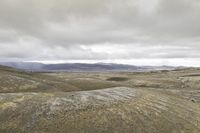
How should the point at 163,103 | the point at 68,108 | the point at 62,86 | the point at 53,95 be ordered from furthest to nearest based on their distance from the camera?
the point at 62,86
the point at 163,103
the point at 53,95
the point at 68,108

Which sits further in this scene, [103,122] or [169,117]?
[169,117]

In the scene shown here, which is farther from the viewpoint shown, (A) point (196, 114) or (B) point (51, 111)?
(A) point (196, 114)

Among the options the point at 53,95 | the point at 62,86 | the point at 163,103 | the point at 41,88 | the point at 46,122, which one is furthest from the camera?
the point at 62,86

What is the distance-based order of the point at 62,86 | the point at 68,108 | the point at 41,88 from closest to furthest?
the point at 68,108
the point at 41,88
the point at 62,86

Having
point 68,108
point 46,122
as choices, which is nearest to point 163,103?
point 68,108

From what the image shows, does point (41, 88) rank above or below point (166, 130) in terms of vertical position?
above

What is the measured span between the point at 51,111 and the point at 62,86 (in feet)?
27.1

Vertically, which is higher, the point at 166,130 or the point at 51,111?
the point at 51,111

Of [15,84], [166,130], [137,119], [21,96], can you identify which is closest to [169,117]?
[166,130]

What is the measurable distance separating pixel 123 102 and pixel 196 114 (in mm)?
6198

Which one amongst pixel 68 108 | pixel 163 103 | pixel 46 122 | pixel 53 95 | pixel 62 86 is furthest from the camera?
pixel 62 86

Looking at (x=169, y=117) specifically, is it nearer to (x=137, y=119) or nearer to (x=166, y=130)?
(x=166, y=130)

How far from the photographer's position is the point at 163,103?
65.1ft

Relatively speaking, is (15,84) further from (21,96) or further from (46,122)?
(46,122)
